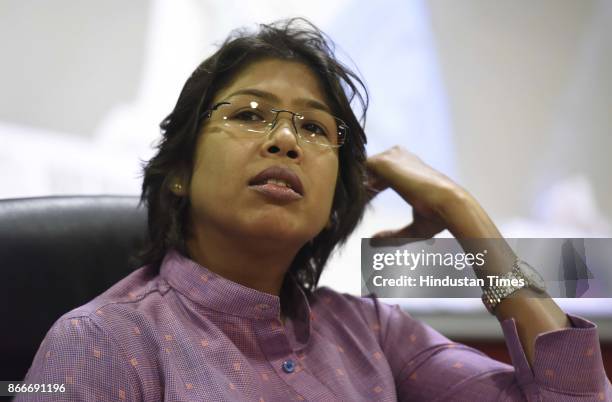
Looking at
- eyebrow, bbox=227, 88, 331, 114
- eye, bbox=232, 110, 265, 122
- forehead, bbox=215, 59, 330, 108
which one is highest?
forehead, bbox=215, 59, 330, 108

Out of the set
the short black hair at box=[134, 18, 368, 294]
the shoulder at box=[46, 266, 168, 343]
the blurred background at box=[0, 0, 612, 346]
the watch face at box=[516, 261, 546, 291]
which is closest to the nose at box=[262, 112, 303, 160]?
the short black hair at box=[134, 18, 368, 294]

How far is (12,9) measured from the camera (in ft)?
5.40

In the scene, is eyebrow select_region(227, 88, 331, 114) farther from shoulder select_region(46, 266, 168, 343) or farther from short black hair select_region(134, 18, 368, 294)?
shoulder select_region(46, 266, 168, 343)

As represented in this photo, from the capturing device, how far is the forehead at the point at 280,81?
35.7 inches

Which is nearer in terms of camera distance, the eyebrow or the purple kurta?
the purple kurta

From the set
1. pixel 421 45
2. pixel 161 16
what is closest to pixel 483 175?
pixel 421 45

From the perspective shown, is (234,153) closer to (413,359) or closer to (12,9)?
(413,359)

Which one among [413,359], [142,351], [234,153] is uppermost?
[234,153]

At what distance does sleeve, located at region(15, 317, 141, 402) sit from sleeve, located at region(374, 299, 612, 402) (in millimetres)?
480

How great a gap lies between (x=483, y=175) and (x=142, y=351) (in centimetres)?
127

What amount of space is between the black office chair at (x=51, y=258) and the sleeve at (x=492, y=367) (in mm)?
461

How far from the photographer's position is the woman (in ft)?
2.45

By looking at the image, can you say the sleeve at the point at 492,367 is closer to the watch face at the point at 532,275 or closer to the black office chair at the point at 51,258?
the watch face at the point at 532,275

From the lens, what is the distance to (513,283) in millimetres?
898
